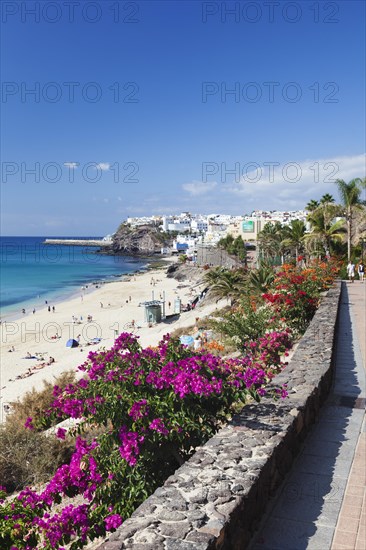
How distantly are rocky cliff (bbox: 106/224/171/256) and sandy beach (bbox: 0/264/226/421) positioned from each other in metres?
96.7

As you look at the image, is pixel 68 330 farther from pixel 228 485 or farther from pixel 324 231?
pixel 228 485

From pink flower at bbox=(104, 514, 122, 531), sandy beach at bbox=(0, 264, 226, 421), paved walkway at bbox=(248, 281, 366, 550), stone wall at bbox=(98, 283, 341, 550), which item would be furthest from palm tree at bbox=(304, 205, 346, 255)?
pink flower at bbox=(104, 514, 122, 531)

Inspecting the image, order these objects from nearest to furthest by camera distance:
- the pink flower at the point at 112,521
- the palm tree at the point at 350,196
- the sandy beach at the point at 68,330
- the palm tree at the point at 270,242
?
the pink flower at the point at 112,521, the sandy beach at the point at 68,330, the palm tree at the point at 350,196, the palm tree at the point at 270,242

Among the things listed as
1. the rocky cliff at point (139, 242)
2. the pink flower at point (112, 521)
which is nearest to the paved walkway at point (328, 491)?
the pink flower at point (112, 521)

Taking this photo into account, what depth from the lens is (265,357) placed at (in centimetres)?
818

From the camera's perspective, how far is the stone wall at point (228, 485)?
8.83ft

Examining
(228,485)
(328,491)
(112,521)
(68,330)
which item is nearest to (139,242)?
(68,330)

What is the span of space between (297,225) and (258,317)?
29630mm

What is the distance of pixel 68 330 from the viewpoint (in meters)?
30.9

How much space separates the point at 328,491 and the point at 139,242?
148795 mm

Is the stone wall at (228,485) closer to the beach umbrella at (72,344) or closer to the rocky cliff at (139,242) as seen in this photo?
the beach umbrella at (72,344)

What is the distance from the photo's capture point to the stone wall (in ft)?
8.83

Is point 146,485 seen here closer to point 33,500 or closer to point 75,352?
point 33,500

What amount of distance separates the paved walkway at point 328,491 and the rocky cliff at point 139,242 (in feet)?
453
